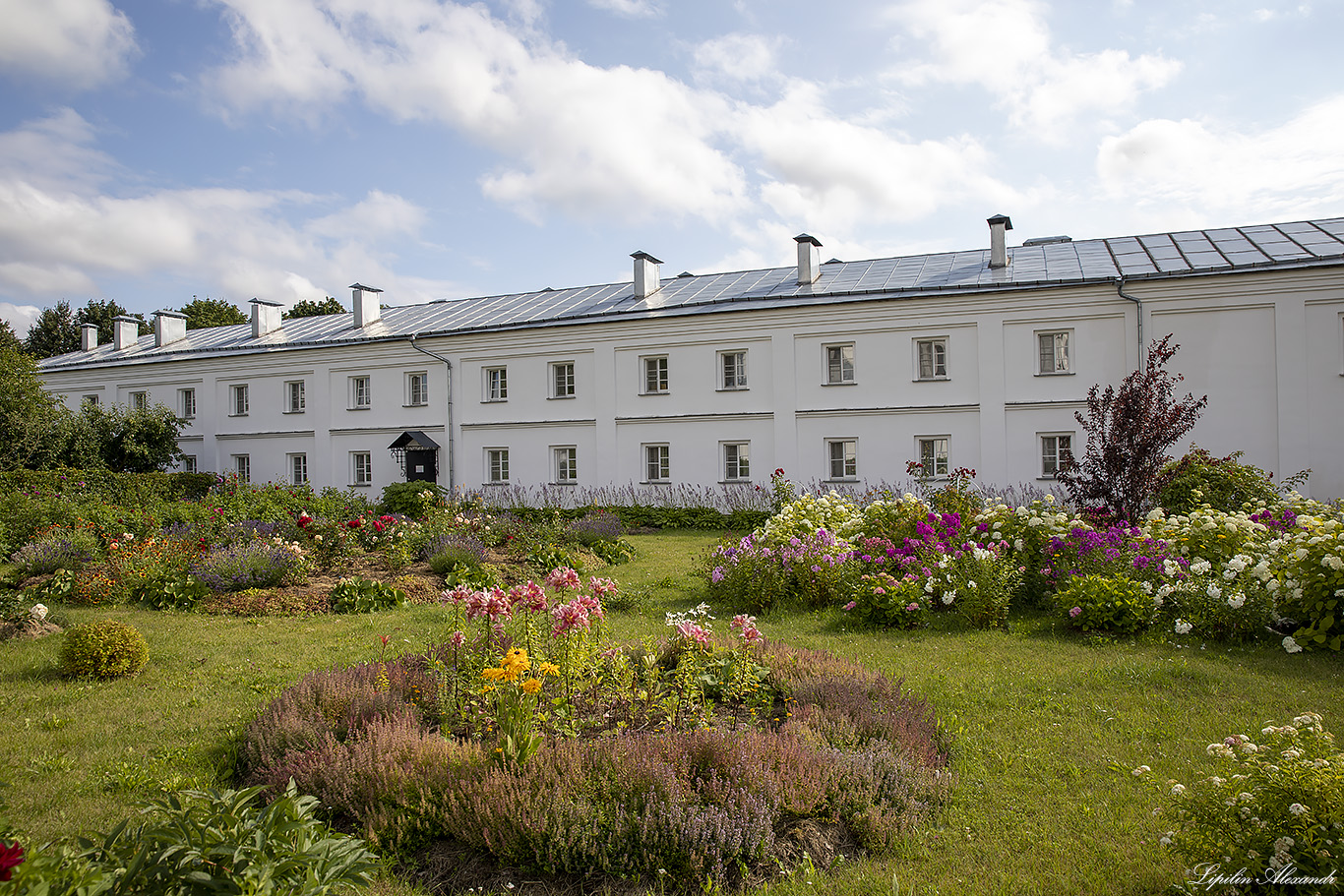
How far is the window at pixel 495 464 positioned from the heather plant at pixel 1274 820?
23.5 m

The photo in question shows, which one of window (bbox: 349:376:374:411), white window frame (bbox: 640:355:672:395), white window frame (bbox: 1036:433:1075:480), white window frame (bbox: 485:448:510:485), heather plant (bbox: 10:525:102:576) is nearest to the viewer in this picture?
heather plant (bbox: 10:525:102:576)

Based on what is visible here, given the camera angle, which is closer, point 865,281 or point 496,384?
point 865,281

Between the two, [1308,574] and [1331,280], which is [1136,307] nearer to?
[1331,280]

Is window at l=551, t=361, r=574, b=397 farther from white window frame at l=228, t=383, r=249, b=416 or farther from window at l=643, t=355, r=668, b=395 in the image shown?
white window frame at l=228, t=383, r=249, b=416

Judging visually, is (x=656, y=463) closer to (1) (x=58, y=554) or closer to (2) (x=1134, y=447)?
(2) (x=1134, y=447)

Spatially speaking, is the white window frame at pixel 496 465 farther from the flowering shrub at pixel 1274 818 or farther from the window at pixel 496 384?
the flowering shrub at pixel 1274 818

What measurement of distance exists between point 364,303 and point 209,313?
2997 cm

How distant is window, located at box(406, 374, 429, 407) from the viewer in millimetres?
26734

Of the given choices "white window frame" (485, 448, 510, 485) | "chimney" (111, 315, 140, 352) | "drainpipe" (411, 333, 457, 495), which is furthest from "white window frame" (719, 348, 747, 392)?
"chimney" (111, 315, 140, 352)

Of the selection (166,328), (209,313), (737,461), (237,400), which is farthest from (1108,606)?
(209,313)

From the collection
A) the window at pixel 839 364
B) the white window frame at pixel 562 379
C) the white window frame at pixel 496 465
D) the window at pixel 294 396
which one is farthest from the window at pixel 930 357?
the window at pixel 294 396

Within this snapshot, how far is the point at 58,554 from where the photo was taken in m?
11.2

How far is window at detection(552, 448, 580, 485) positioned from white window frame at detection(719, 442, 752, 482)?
4.65 m

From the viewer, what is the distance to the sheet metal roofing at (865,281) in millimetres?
19453
